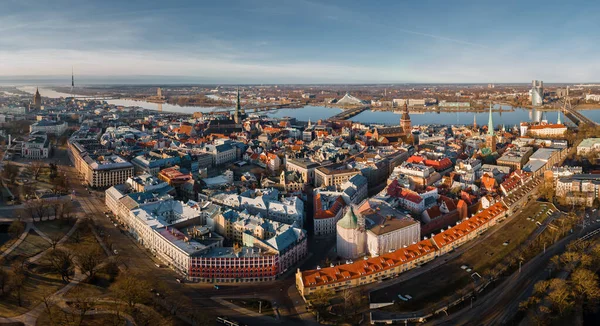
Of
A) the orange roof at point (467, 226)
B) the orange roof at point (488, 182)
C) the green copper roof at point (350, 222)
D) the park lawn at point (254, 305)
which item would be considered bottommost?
the park lawn at point (254, 305)

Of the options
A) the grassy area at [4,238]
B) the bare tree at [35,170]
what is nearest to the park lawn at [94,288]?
the grassy area at [4,238]

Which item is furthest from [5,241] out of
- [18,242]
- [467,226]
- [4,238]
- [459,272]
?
[467,226]

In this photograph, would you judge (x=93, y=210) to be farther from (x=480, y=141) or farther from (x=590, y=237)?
(x=480, y=141)

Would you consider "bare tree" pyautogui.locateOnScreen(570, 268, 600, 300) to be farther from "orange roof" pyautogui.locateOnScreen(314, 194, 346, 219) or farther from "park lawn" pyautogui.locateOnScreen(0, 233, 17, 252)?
"park lawn" pyautogui.locateOnScreen(0, 233, 17, 252)

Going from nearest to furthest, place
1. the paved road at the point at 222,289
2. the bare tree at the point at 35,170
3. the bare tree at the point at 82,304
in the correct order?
the bare tree at the point at 82,304, the paved road at the point at 222,289, the bare tree at the point at 35,170

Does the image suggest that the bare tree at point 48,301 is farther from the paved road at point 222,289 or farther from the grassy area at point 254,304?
the grassy area at point 254,304
